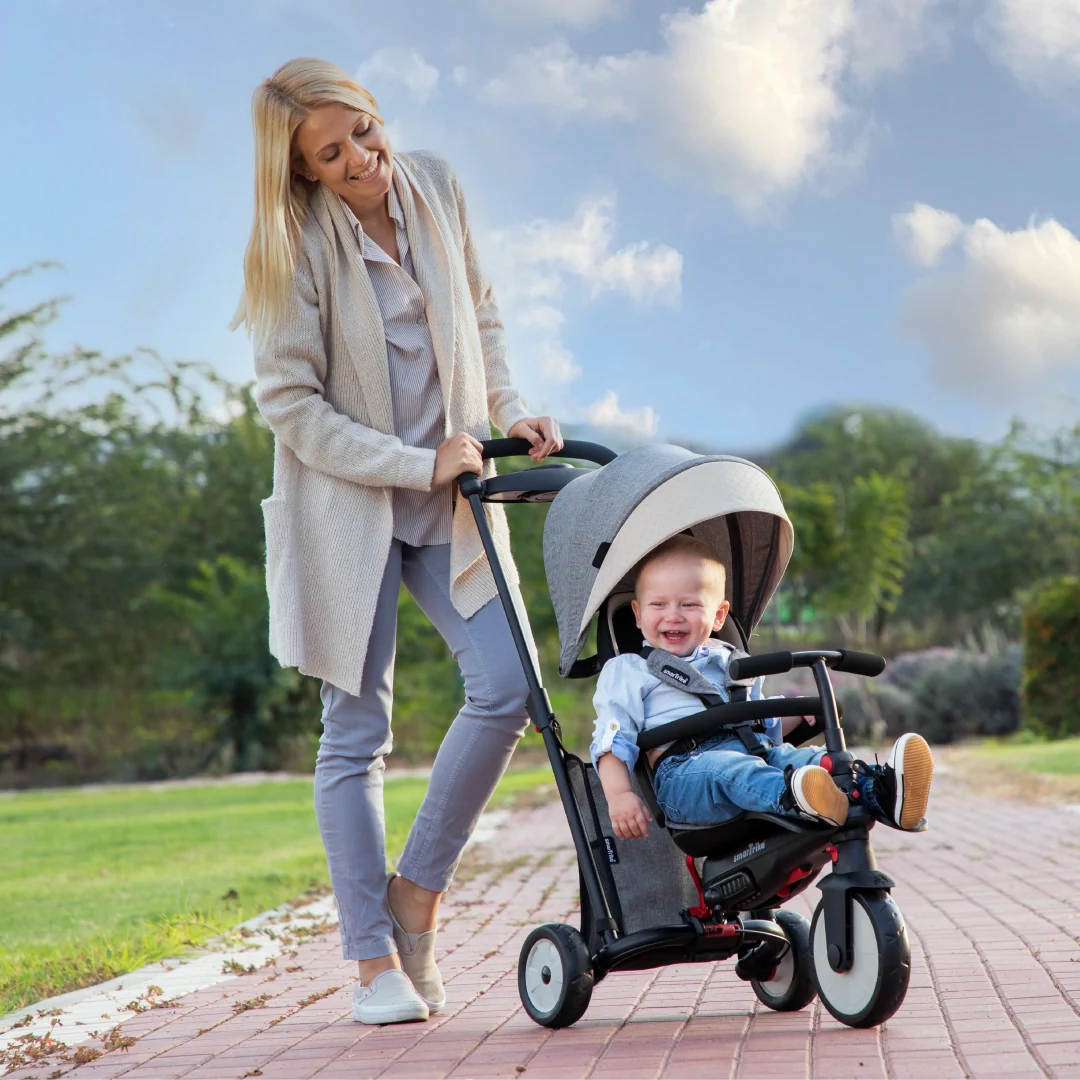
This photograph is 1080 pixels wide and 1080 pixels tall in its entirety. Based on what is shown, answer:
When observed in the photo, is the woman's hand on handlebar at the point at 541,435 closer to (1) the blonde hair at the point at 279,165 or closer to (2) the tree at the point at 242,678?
(1) the blonde hair at the point at 279,165

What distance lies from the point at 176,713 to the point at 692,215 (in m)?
11.6

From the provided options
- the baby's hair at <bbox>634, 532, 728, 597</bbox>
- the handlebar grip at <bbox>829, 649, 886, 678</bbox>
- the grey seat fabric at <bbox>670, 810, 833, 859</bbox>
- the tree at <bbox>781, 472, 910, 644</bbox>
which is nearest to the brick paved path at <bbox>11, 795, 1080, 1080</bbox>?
the grey seat fabric at <bbox>670, 810, 833, 859</bbox>

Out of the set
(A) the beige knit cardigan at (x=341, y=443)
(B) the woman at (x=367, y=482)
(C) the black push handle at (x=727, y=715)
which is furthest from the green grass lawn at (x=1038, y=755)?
(C) the black push handle at (x=727, y=715)

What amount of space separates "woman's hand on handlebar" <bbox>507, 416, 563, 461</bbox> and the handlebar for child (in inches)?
36.9

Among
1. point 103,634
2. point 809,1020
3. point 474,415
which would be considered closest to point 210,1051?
point 809,1020

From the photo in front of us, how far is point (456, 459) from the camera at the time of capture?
357 cm

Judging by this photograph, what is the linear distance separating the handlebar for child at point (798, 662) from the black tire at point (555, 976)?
0.75 metres

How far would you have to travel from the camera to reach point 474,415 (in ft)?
12.6

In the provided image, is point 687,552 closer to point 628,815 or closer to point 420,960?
point 628,815

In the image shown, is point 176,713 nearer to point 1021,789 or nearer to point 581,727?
point 581,727

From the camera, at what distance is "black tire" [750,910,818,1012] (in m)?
3.30

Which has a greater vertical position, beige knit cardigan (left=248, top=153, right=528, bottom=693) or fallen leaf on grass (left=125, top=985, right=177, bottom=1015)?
beige knit cardigan (left=248, top=153, right=528, bottom=693)

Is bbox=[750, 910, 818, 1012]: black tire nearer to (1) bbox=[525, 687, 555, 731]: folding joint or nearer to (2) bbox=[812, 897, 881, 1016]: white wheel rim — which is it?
(2) bbox=[812, 897, 881, 1016]: white wheel rim

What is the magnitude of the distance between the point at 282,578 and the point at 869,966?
1.68 meters
